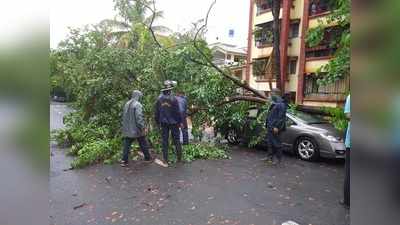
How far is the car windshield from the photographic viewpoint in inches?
379

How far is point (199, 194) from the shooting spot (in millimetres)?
5781

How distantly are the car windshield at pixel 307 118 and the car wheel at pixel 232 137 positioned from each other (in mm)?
2140

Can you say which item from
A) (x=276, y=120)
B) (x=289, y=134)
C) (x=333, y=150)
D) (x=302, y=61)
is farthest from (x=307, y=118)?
(x=302, y=61)

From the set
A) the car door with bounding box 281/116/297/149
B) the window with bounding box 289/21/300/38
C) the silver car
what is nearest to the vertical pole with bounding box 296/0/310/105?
the window with bounding box 289/21/300/38

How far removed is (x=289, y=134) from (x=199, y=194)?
4490mm

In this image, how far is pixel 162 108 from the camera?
781cm

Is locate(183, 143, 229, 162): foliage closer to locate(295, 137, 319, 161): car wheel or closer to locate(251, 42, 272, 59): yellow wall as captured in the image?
locate(295, 137, 319, 161): car wheel

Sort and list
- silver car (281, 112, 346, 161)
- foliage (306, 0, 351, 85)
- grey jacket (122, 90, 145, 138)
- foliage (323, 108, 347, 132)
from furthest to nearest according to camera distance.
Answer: silver car (281, 112, 346, 161) → grey jacket (122, 90, 145, 138) → foliage (306, 0, 351, 85) → foliage (323, 108, 347, 132)

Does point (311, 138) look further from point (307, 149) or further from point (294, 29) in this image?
point (294, 29)
